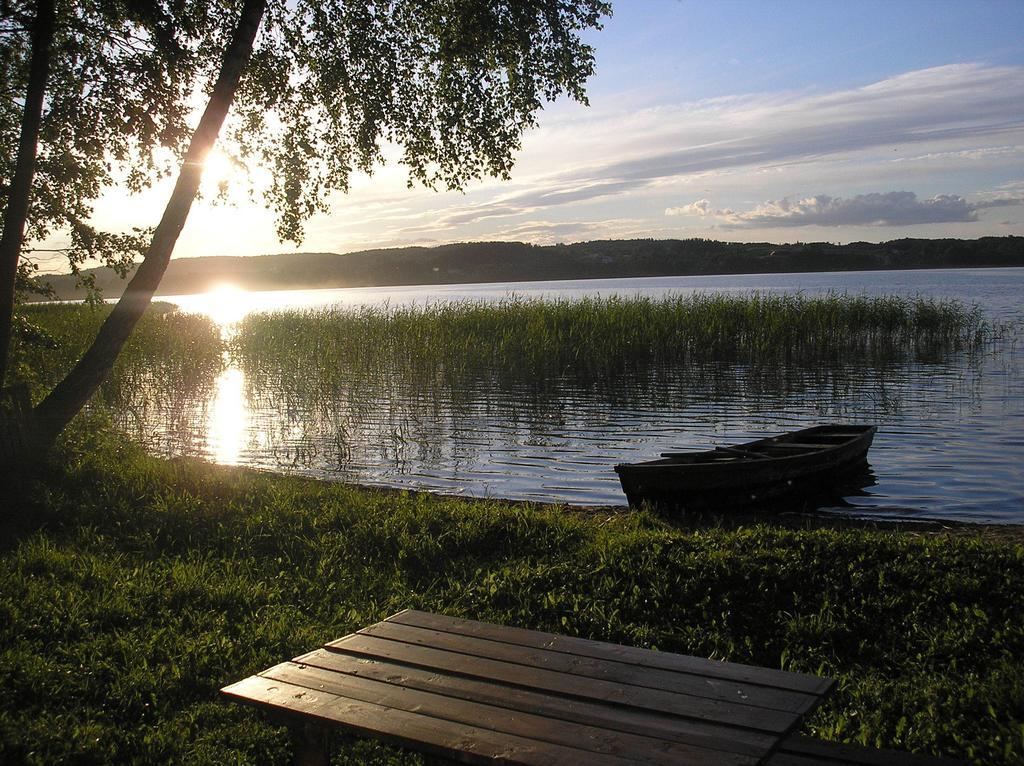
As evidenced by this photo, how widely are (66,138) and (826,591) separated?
1049cm

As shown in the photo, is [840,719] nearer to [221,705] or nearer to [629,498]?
[221,705]

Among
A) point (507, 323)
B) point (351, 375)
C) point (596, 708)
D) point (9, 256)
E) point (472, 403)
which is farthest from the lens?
point (507, 323)

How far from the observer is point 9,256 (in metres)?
10.0

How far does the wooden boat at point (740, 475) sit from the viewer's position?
33.3 feet

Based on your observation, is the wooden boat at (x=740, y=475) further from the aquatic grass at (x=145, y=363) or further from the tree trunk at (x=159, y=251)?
the aquatic grass at (x=145, y=363)

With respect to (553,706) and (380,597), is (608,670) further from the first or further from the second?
(380,597)

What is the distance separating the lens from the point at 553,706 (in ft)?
10.2

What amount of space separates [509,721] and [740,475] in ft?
26.1

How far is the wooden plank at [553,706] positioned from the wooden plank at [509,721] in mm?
34

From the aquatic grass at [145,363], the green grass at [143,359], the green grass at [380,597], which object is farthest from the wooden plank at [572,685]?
the green grass at [143,359]

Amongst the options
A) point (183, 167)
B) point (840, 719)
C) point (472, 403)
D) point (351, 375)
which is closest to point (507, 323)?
point (351, 375)

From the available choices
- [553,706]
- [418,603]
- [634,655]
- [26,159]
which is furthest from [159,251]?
[553,706]

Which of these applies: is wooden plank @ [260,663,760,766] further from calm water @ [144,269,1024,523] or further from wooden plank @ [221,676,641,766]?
calm water @ [144,269,1024,523]

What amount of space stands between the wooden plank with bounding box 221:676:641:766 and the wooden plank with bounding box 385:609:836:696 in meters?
0.84
